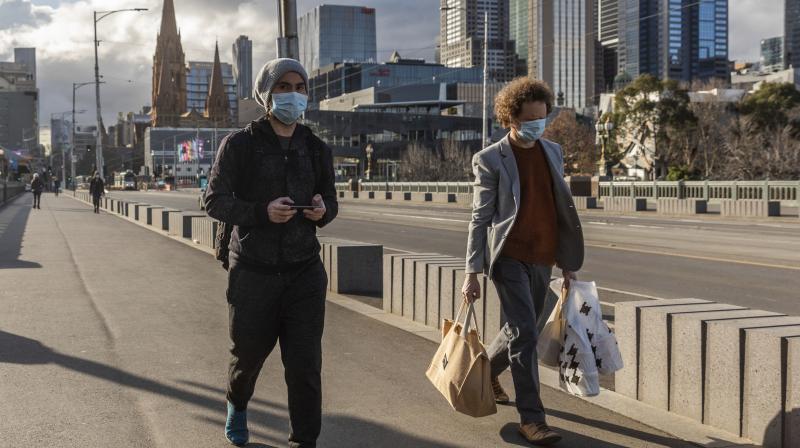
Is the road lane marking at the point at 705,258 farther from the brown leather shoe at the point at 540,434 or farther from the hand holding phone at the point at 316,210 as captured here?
the hand holding phone at the point at 316,210

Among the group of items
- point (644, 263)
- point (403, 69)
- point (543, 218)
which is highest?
point (403, 69)

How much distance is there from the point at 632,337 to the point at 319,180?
2416mm

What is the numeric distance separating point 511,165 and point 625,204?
32.9m

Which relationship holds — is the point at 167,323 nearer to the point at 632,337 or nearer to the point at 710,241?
the point at 632,337

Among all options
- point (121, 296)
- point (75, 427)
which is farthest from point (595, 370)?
point (121, 296)

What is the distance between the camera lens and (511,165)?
16.6ft

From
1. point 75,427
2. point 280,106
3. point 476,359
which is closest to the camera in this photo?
point 280,106

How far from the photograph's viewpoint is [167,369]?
685 cm

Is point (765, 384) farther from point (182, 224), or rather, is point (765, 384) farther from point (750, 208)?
point (750, 208)

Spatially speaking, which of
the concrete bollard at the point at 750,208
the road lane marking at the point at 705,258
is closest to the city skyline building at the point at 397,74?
the concrete bollard at the point at 750,208

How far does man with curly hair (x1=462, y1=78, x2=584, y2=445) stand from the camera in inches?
197

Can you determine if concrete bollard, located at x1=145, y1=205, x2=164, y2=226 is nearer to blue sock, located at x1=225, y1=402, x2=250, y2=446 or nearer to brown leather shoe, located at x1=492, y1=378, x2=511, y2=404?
brown leather shoe, located at x1=492, y1=378, x2=511, y2=404

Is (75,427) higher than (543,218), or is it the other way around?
(543,218)

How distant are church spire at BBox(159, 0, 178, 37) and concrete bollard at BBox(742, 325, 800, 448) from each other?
184m
